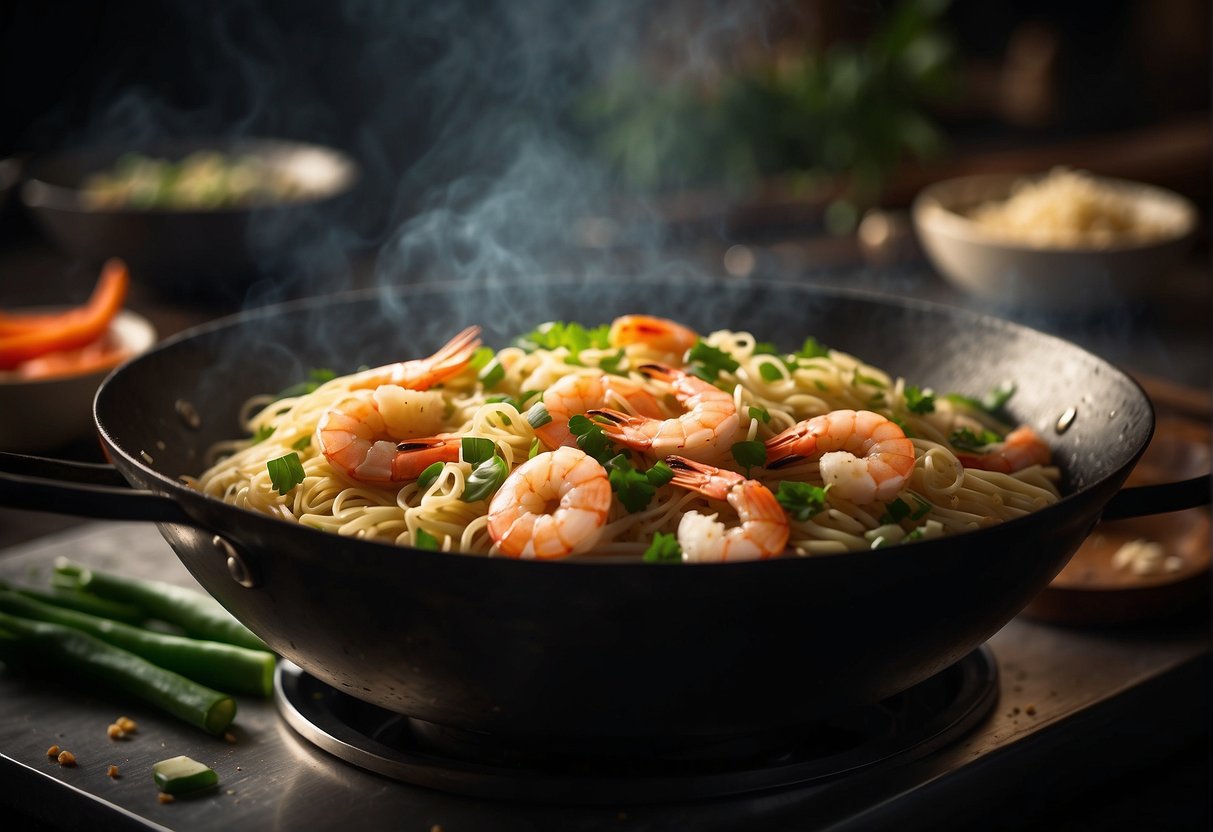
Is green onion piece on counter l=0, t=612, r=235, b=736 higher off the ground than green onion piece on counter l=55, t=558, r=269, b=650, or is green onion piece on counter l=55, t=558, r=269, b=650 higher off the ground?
green onion piece on counter l=0, t=612, r=235, b=736

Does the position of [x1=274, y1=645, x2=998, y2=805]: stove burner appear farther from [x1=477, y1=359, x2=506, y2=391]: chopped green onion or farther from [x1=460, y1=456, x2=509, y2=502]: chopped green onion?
[x1=477, y1=359, x2=506, y2=391]: chopped green onion

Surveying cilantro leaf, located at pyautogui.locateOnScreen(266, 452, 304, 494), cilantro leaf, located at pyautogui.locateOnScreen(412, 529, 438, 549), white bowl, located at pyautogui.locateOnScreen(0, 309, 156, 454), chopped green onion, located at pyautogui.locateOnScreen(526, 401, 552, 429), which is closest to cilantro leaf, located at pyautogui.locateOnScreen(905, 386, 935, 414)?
chopped green onion, located at pyautogui.locateOnScreen(526, 401, 552, 429)

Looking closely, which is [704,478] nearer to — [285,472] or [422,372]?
[422,372]

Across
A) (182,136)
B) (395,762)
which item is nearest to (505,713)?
(395,762)

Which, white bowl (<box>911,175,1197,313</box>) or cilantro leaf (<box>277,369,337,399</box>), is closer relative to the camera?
cilantro leaf (<box>277,369,337,399</box>)

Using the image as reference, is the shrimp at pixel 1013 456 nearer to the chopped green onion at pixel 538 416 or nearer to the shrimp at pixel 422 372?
the chopped green onion at pixel 538 416

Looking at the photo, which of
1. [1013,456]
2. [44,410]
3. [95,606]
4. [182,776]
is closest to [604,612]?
[182,776]
